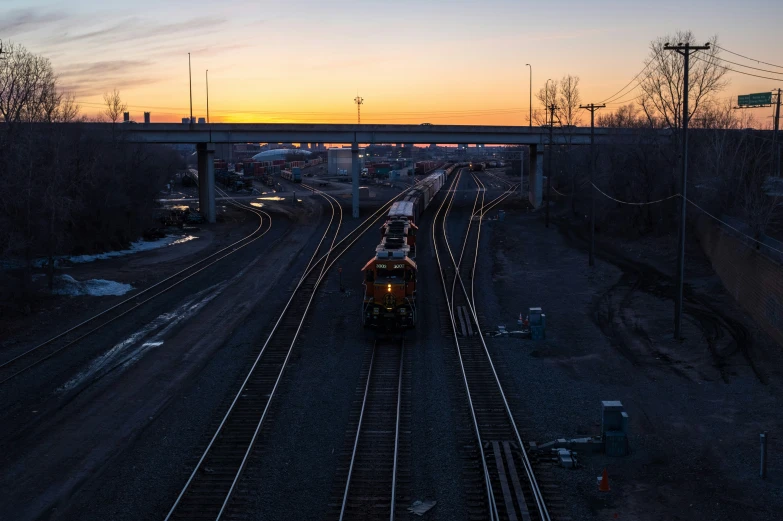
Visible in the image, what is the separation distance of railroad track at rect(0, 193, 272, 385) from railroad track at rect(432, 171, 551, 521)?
13.6 m

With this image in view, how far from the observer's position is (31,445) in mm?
16359

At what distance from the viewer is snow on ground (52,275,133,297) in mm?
33562

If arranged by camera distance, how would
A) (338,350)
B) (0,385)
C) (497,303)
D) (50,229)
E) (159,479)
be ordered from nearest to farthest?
1. (159,479)
2. (0,385)
3. (338,350)
4. (497,303)
5. (50,229)

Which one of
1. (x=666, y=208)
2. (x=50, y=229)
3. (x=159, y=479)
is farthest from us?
(x=666, y=208)

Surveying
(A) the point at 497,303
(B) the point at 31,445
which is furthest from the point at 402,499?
(A) the point at 497,303

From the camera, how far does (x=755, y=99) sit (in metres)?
71.1

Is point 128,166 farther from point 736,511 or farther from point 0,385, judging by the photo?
point 736,511

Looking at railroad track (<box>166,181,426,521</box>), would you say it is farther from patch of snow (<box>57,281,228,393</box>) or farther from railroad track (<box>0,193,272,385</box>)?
railroad track (<box>0,193,272,385</box>)

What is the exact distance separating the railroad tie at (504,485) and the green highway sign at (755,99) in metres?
60.5

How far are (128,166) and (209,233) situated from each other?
814cm

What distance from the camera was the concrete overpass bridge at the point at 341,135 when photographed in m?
63.0

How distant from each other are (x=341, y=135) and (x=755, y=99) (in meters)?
42.0

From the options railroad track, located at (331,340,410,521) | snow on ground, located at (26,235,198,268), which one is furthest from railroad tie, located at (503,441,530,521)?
snow on ground, located at (26,235,198,268)

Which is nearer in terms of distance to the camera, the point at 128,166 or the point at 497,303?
the point at 497,303
